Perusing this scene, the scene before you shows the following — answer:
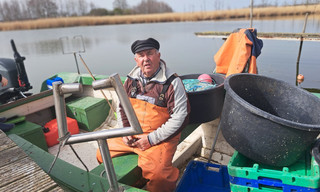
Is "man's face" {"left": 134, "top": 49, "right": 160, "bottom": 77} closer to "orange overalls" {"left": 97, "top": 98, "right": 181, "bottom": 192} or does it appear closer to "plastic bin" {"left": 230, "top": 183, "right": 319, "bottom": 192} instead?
"orange overalls" {"left": 97, "top": 98, "right": 181, "bottom": 192}

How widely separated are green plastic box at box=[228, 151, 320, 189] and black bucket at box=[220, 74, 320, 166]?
94 mm

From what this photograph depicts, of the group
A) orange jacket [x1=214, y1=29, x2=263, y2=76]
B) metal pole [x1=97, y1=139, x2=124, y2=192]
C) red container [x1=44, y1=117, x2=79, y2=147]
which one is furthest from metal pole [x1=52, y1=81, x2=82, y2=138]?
red container [x1=44, y1=117, x2=79, y2=147]

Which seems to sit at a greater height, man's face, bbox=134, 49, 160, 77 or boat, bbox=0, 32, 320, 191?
man's face, bbox=134, 49, 160, 77

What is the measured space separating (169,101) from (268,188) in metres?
0.92

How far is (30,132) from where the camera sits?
110 inches

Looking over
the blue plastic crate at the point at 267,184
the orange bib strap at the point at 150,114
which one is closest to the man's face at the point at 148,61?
the orange bib strap at the point at 150,114

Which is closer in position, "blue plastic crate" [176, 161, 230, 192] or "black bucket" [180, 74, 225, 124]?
"blue plastic crate" [176, 161, 230, 192]

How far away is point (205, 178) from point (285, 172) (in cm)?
82

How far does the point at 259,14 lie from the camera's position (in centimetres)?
2628

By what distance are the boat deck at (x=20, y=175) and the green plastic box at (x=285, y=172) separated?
1050 millimetres

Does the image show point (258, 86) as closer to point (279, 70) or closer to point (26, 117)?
point (26, 117)

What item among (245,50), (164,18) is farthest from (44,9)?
(245,50)

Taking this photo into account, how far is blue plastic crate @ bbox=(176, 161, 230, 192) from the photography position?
197cm

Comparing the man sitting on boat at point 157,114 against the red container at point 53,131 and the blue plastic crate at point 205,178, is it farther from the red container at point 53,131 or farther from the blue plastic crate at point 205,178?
the red container at point 53,131
